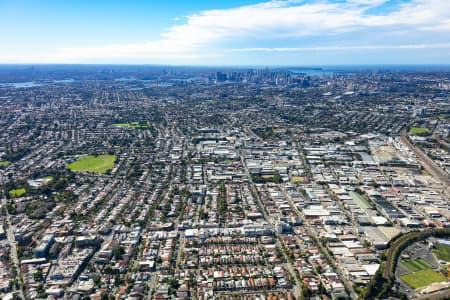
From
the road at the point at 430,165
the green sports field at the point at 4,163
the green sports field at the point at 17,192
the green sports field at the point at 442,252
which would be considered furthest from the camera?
the green sports field at the point at 4,163

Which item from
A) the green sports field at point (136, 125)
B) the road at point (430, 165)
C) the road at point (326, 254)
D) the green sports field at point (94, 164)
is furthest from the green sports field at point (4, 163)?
the road at point (430, 165)

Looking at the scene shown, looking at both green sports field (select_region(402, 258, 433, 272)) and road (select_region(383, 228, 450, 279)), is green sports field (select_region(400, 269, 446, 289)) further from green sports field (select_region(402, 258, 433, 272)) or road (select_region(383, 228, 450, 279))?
road (select_region(383, 228, 450, 279))

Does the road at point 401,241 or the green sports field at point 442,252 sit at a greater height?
the road at point 401,241

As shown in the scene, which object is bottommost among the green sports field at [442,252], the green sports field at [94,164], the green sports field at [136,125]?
the green sports field at [442,252]

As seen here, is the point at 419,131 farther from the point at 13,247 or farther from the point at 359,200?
the point at 13,247

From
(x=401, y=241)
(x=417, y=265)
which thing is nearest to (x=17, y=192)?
(x=401, y=241)

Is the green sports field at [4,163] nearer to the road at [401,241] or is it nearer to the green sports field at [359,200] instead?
the green sports field at [359,200]

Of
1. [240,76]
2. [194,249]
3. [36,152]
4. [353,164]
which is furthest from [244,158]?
[240,76]

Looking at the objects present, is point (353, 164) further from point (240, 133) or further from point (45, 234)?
point (45, 234)
